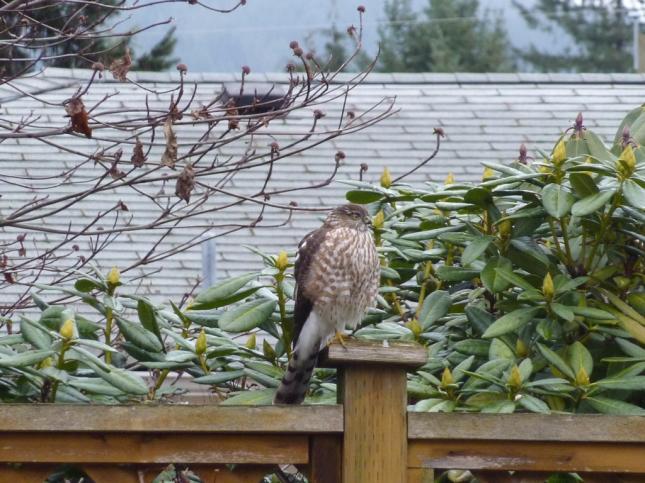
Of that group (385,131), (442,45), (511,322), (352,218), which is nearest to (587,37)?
(442,45)

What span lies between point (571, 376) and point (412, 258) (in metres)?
0.69

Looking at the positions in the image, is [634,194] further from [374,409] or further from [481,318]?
[374,409]

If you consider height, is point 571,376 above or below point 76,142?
above

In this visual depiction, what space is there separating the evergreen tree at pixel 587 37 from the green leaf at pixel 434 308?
30.1 metres

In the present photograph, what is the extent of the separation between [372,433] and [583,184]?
0.89 metres

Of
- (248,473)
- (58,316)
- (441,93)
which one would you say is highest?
(58,316)

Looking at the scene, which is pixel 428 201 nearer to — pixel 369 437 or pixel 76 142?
pixel 369 437

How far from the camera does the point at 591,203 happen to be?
294cm

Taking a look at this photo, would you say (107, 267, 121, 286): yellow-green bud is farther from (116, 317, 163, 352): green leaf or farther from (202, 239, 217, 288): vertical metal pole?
(202, 239, 217, 288): vertical metal pole

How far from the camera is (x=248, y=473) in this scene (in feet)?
8.61

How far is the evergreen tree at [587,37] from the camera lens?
1313 inches

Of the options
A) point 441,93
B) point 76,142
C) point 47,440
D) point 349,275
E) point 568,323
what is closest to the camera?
point 47,440

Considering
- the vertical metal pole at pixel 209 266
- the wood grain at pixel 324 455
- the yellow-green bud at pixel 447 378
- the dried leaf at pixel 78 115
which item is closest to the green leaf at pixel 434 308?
the yellow-green bud at pixel 447 378

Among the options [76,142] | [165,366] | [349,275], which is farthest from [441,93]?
[165,366]
